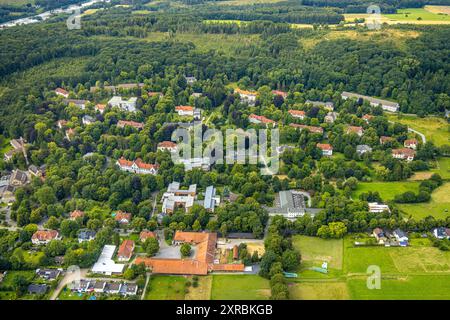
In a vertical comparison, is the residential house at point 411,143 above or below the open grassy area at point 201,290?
above

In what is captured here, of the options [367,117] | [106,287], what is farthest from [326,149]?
[106,287]

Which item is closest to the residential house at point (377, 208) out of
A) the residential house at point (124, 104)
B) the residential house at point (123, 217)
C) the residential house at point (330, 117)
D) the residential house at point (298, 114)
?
the residential house at point (330, 117)

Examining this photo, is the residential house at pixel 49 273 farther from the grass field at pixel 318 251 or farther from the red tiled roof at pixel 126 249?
the grass field at pixel 318 251

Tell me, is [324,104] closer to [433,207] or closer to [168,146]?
[433,207]

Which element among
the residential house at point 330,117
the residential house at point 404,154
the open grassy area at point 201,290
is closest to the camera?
the open grassy area at point 201,290

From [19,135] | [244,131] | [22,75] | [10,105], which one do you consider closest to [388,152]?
[244,131]

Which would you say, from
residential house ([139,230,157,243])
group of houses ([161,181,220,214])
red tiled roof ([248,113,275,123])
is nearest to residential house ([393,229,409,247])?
group of houses ([161,181,220,214])

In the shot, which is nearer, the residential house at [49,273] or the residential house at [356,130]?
the residential house at [49,273]

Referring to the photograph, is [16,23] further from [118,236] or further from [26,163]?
[118,236]
